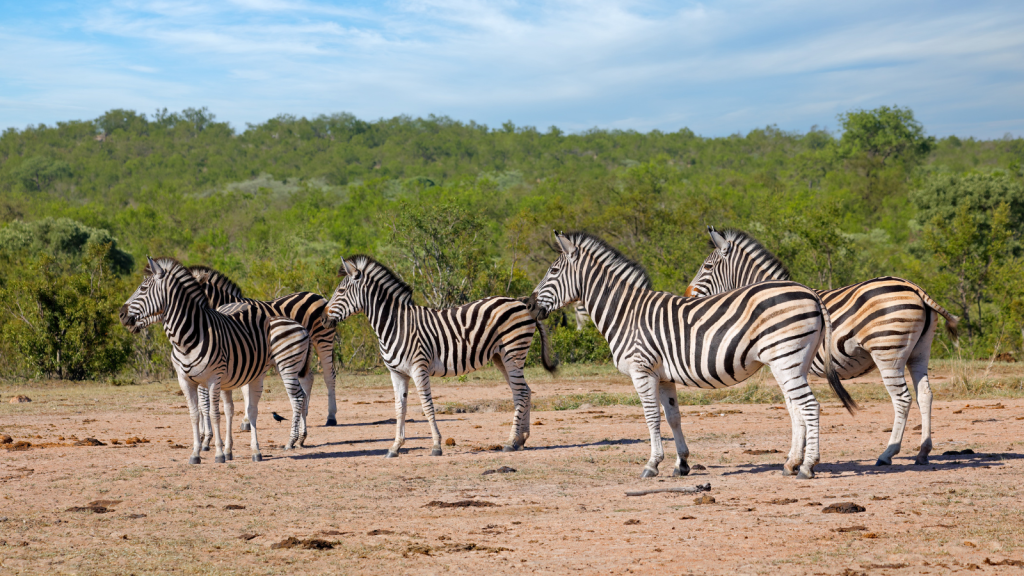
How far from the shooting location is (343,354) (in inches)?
961

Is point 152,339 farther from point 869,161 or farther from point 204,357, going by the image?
point 869,161

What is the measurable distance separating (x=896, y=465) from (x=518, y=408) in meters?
4.40

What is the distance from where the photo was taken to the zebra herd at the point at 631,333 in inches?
306

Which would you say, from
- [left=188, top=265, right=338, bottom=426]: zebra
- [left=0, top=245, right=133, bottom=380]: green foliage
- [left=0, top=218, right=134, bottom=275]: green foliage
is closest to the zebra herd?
[left=188, top=265, right=338, bottom=426]: zebra

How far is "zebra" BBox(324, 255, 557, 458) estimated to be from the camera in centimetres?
1042

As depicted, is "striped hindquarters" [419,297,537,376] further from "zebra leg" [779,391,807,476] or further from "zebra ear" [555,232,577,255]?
"zebra leg" [779,391,807,476]

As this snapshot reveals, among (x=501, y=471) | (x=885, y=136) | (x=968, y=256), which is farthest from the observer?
(x=885, y=136)

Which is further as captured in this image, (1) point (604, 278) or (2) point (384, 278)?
(2) point (384, 278)

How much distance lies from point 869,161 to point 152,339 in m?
61.9

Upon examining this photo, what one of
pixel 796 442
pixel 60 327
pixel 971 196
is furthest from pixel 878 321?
pixel 971 196

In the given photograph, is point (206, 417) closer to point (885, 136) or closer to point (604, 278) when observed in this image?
point (604, 278)

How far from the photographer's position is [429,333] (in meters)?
10.6

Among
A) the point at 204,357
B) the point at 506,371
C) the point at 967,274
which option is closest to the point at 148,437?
the point at 204,357

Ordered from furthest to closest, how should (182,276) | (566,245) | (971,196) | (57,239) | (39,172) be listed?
(39,172) → (57,239) → (971,196) → (182,276) → (566,245)
